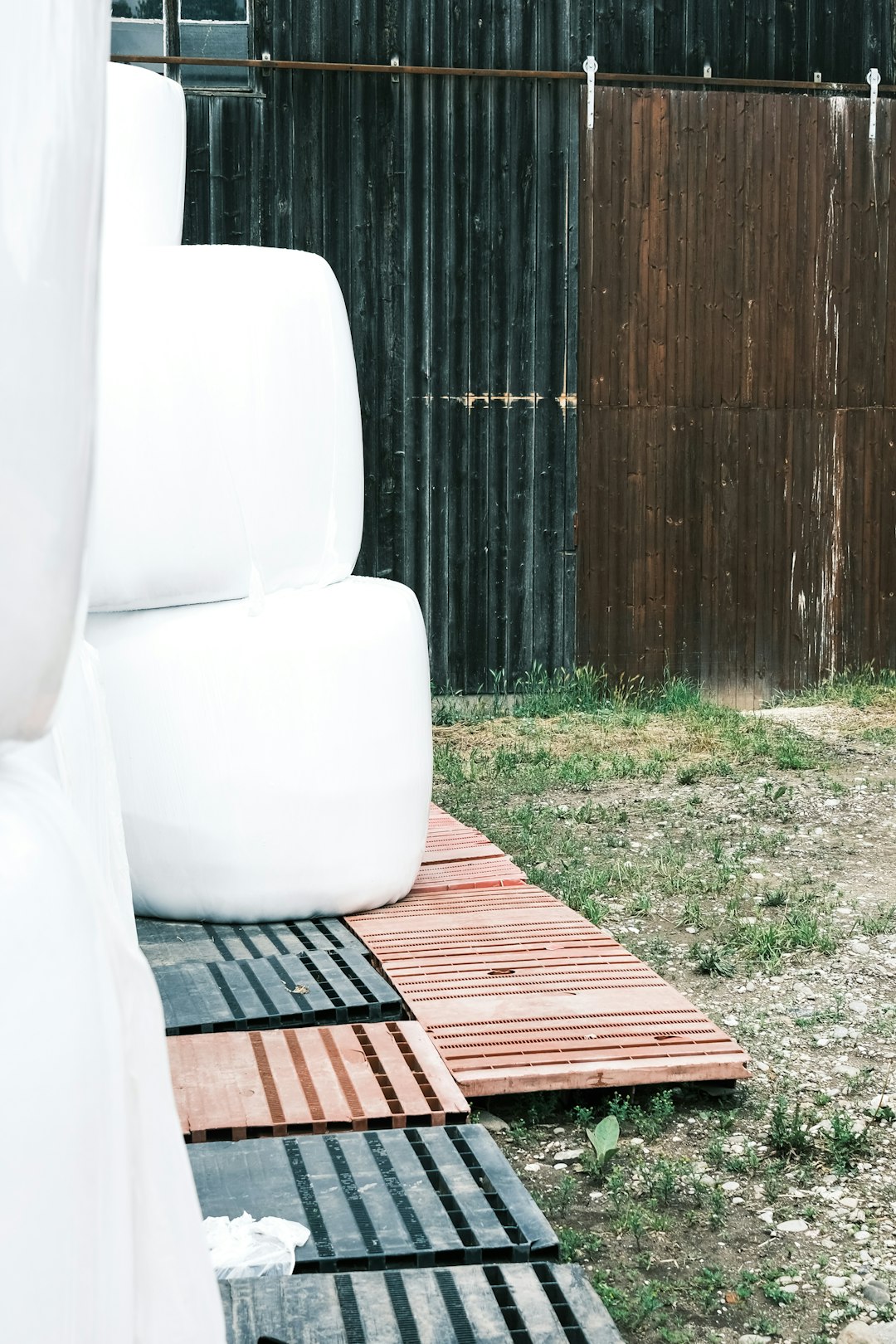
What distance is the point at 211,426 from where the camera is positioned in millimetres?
4051

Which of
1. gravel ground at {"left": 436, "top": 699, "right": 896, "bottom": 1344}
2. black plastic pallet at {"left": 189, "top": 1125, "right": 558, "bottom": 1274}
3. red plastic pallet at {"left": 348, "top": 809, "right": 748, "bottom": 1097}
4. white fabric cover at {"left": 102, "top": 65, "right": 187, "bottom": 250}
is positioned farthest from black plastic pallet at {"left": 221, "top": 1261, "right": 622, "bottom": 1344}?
white fabric cover at {"left": 102, "top": 65, "right": 187, "bottom": 250}

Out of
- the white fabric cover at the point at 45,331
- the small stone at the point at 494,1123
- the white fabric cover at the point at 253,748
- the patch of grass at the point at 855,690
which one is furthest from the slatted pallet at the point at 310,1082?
the patch of grass at the point at 855,690

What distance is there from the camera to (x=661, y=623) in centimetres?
912

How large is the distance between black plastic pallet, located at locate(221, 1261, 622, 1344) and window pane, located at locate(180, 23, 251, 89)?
7579mm

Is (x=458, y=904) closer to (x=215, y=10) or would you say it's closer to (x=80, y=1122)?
(x=80, y=1122)

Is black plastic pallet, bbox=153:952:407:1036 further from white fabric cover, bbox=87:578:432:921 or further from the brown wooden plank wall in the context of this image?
the brown wooden plank wall

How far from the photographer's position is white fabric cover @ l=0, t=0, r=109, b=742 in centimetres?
79

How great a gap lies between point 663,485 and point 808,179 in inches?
84.1

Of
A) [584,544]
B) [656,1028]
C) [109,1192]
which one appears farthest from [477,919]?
[584,544]

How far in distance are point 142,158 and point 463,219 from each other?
4.68 metres

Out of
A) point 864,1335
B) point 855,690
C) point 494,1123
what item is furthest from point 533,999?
point 855,690

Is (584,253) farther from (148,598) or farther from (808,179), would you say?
(148,598)

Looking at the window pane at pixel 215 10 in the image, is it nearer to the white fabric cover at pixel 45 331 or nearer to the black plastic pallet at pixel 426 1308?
the black plastic pallet at pixel 426 1308

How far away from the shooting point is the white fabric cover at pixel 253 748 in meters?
4.07
